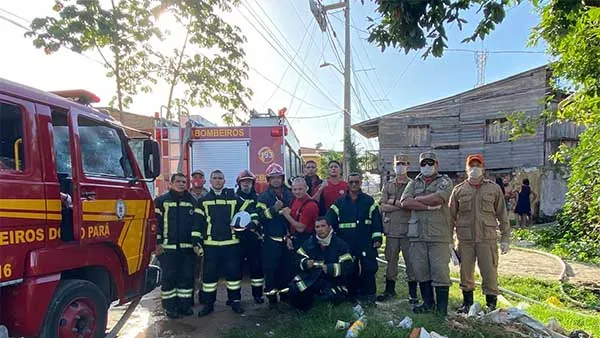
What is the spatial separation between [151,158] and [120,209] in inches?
25.0

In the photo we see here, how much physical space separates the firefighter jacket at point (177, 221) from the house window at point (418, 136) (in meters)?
17.3

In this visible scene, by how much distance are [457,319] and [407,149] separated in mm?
17362

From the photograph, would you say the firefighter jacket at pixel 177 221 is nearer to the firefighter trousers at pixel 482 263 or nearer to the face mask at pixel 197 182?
the face mask at pixel 197 182

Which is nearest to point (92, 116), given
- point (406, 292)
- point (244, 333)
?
point (244, 333)

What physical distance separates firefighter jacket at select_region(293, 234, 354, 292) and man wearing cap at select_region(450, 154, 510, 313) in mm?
1338

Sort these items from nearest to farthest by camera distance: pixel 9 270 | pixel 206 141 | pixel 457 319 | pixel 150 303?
1. pixel 9 270
2. pixel 457 319
3. pixel 150 303
4. pixel 206 141

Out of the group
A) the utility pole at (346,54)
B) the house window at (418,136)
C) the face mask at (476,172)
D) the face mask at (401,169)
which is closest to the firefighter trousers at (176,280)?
the face mask at (401,169)

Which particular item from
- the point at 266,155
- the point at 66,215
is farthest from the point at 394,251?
the point at 66,215

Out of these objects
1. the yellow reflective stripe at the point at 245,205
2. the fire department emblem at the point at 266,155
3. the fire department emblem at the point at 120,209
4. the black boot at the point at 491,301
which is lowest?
the black boot at the point at 491,301

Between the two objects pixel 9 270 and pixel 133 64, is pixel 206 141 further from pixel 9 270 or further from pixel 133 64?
pixel 9 270

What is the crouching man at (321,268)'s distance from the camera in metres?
5.04

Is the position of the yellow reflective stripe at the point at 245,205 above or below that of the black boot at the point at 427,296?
above

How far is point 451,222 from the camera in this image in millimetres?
5184

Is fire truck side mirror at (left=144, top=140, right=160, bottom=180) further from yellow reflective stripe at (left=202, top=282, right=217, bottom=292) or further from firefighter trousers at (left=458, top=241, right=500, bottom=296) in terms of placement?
firefighter trousers at (left=458, top=241, right=500, bottom=296)
